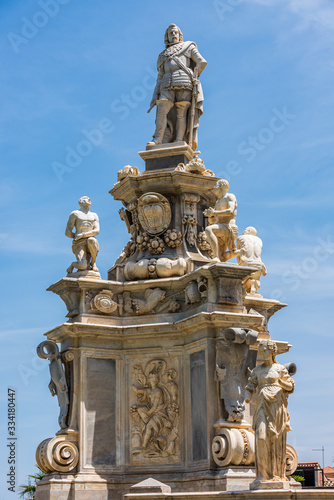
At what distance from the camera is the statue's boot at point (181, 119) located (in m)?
21.8

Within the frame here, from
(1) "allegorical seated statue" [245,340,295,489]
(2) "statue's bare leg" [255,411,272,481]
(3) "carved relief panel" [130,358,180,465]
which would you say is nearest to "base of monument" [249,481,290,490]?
(1) "allegorical seated statue" [245,340,295,489]

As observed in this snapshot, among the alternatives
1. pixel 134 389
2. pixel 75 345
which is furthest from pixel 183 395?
pixel 75 345

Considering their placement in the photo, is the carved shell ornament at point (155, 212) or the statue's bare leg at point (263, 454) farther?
the carved shell ornament at point (155, 212)

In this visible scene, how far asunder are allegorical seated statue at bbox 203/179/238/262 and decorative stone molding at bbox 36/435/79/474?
4.87 meters

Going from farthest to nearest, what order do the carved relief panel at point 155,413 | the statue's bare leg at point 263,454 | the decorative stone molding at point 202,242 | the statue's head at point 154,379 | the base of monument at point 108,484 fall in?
the decorative stone molding at point 202,242, the statue's head at point 154,379, the carved relief panel at point 155,413, the base of monument at point 108,484, the statue's bare leg at point 263,454

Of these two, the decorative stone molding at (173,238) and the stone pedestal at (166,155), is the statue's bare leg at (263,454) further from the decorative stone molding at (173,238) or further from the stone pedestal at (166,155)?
the stone pedestal at (166,155)

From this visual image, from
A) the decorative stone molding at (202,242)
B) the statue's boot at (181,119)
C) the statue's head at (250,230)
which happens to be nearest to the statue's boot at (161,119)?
the statue's boot at (181,119)

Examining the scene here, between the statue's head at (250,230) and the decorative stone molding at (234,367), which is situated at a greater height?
the statue's head at (250,230)

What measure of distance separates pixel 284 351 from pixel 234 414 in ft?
11.8

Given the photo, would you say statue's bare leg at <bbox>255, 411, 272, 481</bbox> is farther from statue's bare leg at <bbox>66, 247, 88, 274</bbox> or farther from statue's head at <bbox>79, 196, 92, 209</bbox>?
statue's head at <bbox>79, 196, 92, 209</bbox>

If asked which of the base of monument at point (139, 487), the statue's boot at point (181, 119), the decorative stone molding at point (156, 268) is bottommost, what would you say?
the base of monument at point (139, 487)

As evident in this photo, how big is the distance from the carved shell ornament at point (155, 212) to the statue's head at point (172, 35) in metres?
4.18

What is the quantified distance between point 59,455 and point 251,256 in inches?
238

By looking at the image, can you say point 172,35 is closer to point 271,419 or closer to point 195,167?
point 195,167
